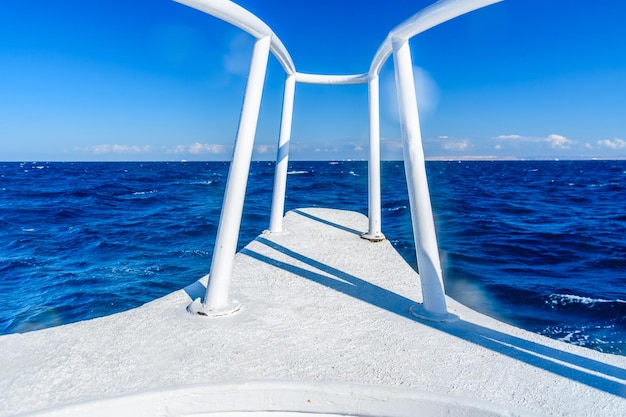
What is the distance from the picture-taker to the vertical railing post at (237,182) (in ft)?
13.0

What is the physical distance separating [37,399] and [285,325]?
2028 mm

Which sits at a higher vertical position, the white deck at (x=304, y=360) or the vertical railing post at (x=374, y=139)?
the vertical railing post at (x=374, y=139)

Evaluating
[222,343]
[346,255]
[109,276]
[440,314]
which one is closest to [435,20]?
[440,314]

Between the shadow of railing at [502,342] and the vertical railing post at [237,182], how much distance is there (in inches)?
60.4

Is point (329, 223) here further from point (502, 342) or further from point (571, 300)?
point (502, 342)

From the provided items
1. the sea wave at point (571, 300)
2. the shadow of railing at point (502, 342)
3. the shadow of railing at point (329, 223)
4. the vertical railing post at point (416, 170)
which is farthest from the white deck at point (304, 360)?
the shadow of railing at point (329, 223)

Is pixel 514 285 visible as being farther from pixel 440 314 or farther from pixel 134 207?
pixel 134 207

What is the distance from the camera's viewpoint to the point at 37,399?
8.41 feet

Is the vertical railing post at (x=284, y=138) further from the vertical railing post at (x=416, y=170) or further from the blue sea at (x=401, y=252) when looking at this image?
the vertical railing post at (x=416, y=170)

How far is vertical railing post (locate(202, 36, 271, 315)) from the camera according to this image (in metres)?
3.96

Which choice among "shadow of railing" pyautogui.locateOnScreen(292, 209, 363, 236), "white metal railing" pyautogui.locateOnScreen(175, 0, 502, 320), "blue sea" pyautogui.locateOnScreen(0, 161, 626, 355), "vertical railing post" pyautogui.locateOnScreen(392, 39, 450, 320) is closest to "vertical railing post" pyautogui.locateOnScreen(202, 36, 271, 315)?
"white metal railing" pyautogui.locateOnScreen(175, 0, 502, 320)

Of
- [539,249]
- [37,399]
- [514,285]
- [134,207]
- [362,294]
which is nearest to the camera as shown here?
[37,399]

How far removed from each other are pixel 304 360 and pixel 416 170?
2156mm

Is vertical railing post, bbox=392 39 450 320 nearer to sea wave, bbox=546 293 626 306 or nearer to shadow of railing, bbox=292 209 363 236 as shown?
sea wave, bbox=546 293 626 306
